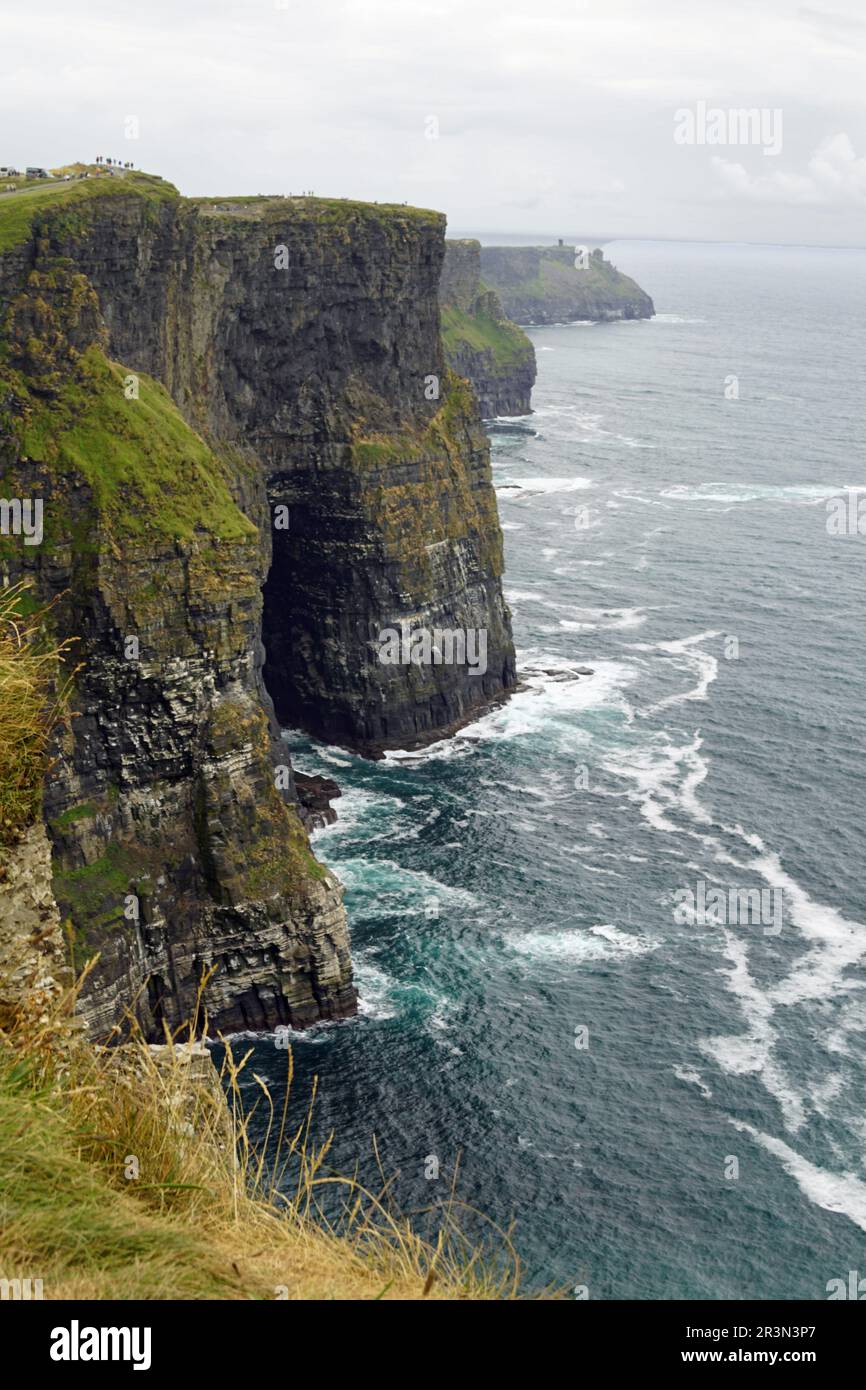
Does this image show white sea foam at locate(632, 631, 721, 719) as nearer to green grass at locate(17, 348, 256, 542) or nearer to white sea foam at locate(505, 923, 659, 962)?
white sea foam at locate(505, 923, 659, 962)

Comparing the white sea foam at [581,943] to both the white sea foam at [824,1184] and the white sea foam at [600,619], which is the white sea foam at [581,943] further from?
the white sea foam at [600,619]

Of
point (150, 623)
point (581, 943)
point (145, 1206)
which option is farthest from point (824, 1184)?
point (145, 1206)

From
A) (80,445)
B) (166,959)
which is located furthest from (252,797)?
(80,445)

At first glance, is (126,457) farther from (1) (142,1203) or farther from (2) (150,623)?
(1) (142,1203)


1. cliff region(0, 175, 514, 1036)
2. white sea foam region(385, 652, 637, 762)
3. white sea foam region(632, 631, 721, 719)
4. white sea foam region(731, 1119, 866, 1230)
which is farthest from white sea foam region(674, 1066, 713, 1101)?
white sea foam region(632, 631, 721, 719)

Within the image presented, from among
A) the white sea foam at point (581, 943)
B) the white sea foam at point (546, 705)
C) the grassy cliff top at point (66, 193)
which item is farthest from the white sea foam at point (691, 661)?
the grassy cliff top at point (66, 193)
